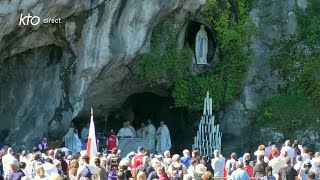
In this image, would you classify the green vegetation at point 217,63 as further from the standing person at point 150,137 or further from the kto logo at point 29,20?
the kto logo at point 29,20

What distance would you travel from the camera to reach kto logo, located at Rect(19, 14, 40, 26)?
25.4m

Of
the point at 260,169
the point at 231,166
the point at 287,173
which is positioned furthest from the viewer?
the point at 231,166

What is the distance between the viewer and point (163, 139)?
30672mm

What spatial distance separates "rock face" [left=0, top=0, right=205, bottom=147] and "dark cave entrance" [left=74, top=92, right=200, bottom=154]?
3.94 meters

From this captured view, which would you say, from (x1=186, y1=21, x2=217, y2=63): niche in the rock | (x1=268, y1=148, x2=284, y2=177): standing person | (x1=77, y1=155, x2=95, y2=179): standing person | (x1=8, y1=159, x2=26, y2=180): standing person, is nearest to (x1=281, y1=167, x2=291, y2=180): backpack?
(x1=268, y1=148, x2=284, y2=177): standing person

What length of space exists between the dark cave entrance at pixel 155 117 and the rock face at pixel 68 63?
3.94 metres

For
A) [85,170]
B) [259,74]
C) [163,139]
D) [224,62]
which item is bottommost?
[85,170]

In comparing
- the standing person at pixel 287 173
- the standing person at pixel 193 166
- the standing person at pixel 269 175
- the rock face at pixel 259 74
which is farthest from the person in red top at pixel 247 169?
the rock face at pixel 259 74

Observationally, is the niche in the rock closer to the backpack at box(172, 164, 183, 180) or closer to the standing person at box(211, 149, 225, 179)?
the standing person at box(211, 149, 225, 179)

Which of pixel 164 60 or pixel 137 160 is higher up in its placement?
pixel 164 60

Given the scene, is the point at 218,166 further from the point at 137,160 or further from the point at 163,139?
the point at 163,139

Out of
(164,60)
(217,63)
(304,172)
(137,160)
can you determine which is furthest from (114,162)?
(217,63)

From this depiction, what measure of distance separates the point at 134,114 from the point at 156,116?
37.2 inches

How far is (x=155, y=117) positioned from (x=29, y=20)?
31.5ft
